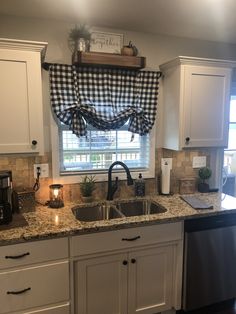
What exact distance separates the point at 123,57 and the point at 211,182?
160cm

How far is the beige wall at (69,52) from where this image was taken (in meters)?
2.17

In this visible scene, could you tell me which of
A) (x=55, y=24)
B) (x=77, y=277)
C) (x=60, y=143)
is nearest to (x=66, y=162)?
(x=60, y=143)

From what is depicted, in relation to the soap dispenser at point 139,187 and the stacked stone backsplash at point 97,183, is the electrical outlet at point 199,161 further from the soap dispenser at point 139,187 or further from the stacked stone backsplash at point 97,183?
the soap dispenser at point 139,187

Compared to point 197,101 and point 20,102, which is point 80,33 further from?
point 197,101

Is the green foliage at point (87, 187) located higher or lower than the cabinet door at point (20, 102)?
lower

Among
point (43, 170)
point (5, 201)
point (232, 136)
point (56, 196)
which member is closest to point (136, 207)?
point (56, 196)

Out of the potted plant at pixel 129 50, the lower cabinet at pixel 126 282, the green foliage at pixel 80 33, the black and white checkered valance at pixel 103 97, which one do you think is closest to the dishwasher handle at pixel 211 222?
the lower cabinet at pixel 126 282

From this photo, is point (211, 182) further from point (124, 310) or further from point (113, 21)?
point (113, 21)

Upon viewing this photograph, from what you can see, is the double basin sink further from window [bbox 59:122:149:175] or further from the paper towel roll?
window [bbox 59:122:149:175]

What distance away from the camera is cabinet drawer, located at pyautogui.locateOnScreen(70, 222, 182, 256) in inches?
73.3

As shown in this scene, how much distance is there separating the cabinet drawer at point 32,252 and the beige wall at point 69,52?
0.66 metres

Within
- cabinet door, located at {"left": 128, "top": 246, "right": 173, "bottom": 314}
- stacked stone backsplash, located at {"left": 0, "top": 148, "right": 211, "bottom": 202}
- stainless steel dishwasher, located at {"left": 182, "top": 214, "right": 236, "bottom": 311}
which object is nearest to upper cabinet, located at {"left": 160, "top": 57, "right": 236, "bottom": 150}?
stacked stone backsplash, located at {"left": 0, "top": 148, "right": 211, "bottom": 202}

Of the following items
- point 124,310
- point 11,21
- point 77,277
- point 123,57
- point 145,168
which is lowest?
point 124,310

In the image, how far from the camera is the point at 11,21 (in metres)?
2.12
